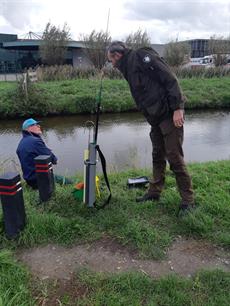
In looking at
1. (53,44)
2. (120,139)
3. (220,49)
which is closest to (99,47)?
(53,44)

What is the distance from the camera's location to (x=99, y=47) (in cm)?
2362

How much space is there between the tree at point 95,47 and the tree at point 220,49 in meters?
8.55

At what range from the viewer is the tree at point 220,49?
24859 mm

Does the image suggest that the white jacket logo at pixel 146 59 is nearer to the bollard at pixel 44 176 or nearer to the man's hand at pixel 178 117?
the man's hand at pixel 178 117

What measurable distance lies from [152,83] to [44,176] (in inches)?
67.6

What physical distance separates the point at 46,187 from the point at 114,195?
94cm

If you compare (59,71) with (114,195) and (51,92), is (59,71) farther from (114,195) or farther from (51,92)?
(114,195)

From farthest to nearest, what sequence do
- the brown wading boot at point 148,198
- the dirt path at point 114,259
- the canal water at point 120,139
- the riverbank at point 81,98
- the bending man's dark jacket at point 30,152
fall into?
1. the riverbank at point 81,98
2. the canal water at point 120,139
3. the bending man's dark jacket at point 30,152
4. the brown wading boot at point 148,198
5. the dirt path at point 114,259

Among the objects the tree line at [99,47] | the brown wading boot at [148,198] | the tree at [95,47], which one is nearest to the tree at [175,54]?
the tree line at [99,47]

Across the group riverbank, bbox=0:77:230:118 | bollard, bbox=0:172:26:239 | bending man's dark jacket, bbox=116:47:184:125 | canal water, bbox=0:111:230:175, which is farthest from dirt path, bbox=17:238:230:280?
riverbank, bbox=0:77:230:118

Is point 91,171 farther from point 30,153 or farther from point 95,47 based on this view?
point 95,47

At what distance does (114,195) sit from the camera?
4.53m

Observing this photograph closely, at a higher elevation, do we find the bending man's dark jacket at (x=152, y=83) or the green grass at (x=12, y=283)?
the bending man's dark jacket at (x=152, y=83)

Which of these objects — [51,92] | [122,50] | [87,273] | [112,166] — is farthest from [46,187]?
[51,92]
